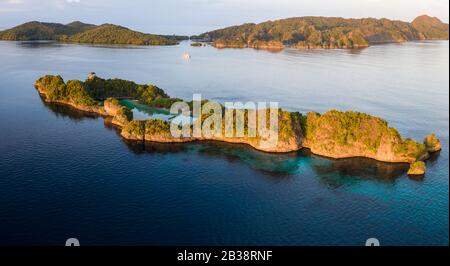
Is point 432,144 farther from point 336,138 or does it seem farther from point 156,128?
point 156,128

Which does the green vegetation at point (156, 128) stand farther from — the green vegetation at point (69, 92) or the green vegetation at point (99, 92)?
the green vegetation at point (69, 92)

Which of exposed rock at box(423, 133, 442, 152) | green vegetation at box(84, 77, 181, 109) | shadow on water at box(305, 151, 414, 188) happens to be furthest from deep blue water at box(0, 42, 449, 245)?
green vegetation at box(84, 77, 181, 109)

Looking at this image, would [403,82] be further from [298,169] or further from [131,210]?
[131,210]

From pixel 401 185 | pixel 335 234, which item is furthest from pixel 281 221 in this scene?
pixel 401 185

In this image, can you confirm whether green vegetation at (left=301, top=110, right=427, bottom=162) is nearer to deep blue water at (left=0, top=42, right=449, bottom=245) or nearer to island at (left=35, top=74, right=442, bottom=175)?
island at (left=35, top=74, right=442, bottom=175)

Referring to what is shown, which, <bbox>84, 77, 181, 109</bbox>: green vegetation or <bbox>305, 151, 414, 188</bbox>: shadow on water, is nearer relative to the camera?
<bbox>305, 151, 414, 188</bbox>: shadow on water

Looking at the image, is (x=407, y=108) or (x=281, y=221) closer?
(x=281, y=221)
